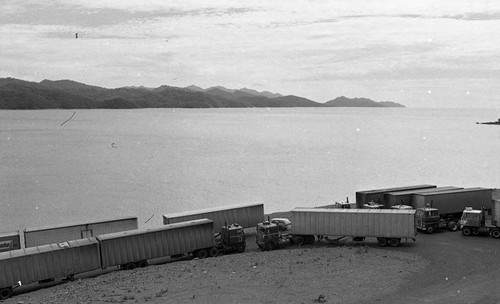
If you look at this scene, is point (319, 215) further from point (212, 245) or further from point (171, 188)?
point (171, 188)

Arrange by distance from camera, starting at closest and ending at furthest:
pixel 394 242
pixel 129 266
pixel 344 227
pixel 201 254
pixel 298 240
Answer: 1. pixel 129 266
2. pixel 394 242
3. pixel 201 254
4. pixel 344 227
5. pixel 298 240

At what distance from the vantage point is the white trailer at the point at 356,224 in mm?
36594

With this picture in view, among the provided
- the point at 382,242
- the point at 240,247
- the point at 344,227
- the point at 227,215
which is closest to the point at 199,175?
the point at 227,215

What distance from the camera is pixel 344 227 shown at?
38469mm

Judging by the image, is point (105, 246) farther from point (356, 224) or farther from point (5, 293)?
point (356, 224)

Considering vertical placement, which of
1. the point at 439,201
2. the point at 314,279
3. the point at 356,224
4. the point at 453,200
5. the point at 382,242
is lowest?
the point at 382,242

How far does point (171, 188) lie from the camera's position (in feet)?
294

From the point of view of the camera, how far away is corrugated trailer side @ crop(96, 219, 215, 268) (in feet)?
112

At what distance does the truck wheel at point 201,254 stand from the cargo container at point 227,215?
4.28m

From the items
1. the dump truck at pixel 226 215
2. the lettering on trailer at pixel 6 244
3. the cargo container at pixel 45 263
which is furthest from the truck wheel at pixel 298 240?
the lettering on trailer at pixel 6 244

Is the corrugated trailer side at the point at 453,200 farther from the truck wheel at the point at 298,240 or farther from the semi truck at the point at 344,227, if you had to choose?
the truck wheel at the point at 298,240

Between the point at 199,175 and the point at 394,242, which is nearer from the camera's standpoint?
the point at 394,242

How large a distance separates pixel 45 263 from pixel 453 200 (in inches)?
1407

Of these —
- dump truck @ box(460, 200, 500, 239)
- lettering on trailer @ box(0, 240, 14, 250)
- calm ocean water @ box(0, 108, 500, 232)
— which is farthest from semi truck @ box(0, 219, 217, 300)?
calm ocean water @ box(0, 108, 500, 232)
